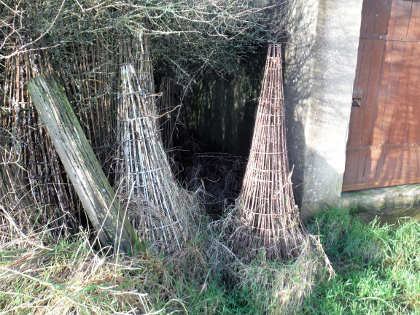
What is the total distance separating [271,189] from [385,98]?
206cm

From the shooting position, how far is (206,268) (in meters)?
2.83

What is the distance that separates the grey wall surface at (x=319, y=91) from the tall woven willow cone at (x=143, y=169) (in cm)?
144

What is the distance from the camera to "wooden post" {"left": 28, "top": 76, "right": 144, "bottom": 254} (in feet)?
8.45

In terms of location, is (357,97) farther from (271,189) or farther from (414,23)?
(271,189)

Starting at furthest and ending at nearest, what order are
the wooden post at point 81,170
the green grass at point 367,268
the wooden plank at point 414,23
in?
1. the wooden plank at point 414,23
2. the green grass at point 367,268
3. the wooden post at point 81,170

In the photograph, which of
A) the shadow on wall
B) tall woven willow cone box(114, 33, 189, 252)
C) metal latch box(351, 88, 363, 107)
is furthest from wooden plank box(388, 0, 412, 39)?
tall woven willow cone box(114, 33, 189, 252)

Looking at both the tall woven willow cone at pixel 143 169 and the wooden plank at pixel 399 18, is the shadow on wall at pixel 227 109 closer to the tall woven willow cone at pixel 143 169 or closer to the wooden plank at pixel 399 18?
the wooden plank at pixel 399 18

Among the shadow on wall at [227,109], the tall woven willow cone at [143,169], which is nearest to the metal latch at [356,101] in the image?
the shadow on wall at [227,109]

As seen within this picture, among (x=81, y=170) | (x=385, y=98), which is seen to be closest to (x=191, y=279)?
(x=81, y=170)

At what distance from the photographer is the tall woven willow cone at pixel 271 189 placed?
10.0 ft

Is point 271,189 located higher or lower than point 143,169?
lower

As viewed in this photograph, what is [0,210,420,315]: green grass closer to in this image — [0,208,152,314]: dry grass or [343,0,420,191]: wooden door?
→ [0,208,152,314]: dry grass

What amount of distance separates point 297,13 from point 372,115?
1491mm

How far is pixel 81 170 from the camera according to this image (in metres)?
2.59
